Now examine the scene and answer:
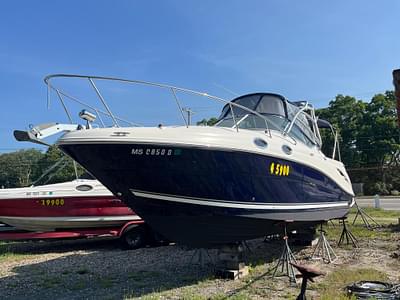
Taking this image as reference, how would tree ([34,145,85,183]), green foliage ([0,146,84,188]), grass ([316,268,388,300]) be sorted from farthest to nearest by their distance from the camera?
green foliage ([0,146,84,188]) → tree ([34,145,85,183]) → grass ([316,268,388,300])

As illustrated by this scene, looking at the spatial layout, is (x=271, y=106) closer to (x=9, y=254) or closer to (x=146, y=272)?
(x=146, y=272)

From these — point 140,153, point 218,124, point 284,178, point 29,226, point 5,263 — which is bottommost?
point 5,263

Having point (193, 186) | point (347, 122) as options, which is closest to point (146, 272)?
point (193, 186)

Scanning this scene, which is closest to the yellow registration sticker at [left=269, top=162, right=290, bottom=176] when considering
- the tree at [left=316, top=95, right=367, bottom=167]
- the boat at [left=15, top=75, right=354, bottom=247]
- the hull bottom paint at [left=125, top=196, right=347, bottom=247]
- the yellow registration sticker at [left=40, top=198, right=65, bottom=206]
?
the boat at [left=15, top=75, right=354, bottom=247]

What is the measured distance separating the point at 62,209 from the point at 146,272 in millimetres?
3938

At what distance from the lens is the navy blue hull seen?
18.0ft

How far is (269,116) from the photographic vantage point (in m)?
7.44

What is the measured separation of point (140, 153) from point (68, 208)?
18.0 ft

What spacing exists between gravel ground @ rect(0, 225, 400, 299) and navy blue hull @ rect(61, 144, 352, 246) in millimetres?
727

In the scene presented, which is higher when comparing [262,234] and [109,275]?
[262,234]

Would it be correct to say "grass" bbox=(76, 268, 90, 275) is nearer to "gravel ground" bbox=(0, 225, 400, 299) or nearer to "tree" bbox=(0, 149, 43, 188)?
"gravel ground" bbox=(0, 225, 400, 299)

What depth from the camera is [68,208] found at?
10.1 meters

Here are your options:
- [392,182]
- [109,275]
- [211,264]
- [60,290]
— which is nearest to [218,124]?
[211,264]

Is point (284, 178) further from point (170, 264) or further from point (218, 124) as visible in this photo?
point (170, 264)
